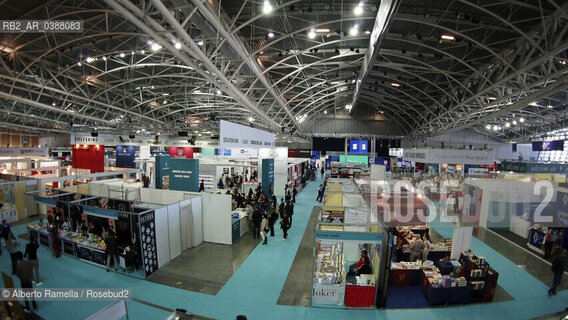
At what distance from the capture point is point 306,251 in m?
8.14

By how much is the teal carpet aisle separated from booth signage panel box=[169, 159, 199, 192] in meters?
3.60

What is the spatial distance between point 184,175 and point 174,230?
285cm

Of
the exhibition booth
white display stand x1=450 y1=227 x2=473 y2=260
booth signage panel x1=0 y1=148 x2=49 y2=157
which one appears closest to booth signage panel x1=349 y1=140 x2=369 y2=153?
white display stand x1=450 y1=227 x2=473 y2=260

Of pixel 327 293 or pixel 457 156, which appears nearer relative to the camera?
pixel 327 293

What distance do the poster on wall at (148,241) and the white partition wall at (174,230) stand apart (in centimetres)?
63

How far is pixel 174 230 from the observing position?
7449mm

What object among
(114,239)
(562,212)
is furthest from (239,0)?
(562,212)

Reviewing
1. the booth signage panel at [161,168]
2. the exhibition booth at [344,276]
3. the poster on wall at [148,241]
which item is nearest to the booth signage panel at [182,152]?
the booth signage panel at [161,168]

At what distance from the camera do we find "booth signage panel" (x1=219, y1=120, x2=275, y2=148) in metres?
7.16

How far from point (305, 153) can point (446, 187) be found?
21.5 metres

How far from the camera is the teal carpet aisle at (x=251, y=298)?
508 cm

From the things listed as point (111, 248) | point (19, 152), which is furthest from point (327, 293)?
point (19, 152)

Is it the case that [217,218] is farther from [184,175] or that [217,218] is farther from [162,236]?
[184,175]

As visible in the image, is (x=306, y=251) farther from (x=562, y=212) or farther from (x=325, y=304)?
(x=562, y=212)
